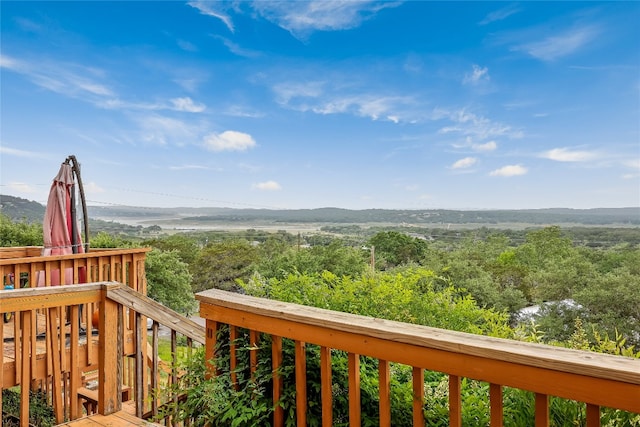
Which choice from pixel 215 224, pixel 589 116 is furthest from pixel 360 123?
pixel 589 116

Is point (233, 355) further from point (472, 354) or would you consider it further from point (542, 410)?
point (542, 410)

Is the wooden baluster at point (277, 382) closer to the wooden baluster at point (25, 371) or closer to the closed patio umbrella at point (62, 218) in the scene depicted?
the wooden baluster at point (25, 371)

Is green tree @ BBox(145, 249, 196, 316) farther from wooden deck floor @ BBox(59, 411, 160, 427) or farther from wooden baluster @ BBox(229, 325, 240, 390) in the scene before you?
wooden baluster @ BBox(229, 325, 240, 390)

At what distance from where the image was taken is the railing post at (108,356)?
2412mm

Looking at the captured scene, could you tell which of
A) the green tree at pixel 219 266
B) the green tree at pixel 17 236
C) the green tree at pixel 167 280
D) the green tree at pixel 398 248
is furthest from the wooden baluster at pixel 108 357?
the green tree at pixel 398 248

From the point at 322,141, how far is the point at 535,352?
31.6m

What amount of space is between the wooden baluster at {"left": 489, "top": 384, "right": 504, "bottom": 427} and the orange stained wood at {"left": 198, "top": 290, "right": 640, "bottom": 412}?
0.12ft

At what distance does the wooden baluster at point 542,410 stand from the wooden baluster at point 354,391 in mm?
534

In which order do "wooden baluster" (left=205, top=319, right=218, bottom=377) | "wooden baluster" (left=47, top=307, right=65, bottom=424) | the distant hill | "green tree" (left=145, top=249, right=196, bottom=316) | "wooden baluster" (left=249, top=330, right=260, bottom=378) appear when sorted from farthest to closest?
"green tree" (left=145, top=249, right=196, bottom=316) → the distant hill → "wooden baluster" (left=47, top=307, right=65, bottom=424) → "wooden baluster" (left=205, top=319, right=218, bottom=377) → "wooden baluster" (left=249, top=330, right=260, bottom=378)

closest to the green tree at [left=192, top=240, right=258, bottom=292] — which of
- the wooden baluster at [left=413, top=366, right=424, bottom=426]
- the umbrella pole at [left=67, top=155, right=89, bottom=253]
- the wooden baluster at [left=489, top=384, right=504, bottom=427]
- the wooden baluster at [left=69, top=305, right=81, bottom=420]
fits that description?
the umbrella pole at [left=67, top=155, right=89, bottom=253]

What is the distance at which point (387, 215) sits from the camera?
1193 inches

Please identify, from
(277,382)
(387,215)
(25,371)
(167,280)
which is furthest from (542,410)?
(387,215)

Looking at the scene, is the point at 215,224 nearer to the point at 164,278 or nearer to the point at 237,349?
the point at 164,278

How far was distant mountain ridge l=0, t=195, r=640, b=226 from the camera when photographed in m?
25.7
